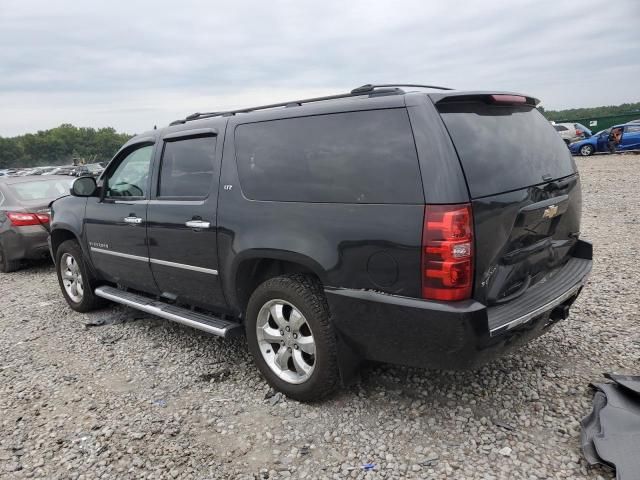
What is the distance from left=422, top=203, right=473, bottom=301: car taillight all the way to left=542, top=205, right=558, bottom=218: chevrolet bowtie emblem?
2.42ft

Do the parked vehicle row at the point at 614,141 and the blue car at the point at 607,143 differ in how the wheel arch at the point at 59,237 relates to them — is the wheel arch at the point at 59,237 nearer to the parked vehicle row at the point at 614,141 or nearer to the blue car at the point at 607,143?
the parked vehicle row at the point at 614,141

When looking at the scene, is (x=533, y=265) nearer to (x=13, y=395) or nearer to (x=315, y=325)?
(x=315, y=325)

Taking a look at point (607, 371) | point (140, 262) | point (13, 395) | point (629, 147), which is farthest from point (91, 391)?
point (629, 147)

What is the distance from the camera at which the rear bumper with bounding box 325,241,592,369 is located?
7.92 feet

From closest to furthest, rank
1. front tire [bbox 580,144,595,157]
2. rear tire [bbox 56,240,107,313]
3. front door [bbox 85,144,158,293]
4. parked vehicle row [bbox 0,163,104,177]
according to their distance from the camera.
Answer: front door [bbox 85,144,158,293] < rear tire [bbox 56,240,107,313] < parked vehicle row [bbox 0,163,104,177] < front tire [bbox 580,144,595,157]

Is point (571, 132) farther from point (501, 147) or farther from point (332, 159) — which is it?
point (332, 159)

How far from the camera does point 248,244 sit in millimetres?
3164

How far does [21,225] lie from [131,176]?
4.02m

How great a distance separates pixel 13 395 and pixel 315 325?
2.45 metres

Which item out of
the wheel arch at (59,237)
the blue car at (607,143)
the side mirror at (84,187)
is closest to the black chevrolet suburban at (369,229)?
the side mirror at (84,187)

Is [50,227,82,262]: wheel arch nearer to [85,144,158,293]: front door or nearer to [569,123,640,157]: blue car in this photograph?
[85,144,158,293]: front door

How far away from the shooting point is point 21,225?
7285mm

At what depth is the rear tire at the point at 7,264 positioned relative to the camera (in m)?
7.55

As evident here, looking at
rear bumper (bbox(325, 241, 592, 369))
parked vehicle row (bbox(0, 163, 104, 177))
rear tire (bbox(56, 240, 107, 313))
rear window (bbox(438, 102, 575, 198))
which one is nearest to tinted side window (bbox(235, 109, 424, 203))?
rear window (bbox(438, 102, 575, 198))
